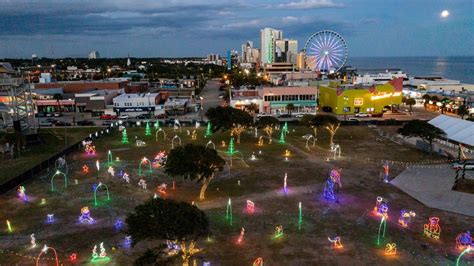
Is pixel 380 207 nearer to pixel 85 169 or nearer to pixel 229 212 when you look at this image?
pixel 229 212

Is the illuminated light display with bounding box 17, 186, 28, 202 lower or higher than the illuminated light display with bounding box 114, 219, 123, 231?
higher

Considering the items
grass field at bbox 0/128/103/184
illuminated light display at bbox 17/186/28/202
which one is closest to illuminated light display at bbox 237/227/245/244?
illuminated light display at bbox 17/186/28/202

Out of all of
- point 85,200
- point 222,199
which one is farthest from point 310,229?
point 85,200

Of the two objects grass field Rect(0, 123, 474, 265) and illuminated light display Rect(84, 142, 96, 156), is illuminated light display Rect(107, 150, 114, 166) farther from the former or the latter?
illuminated light display Rect(84, 142, 96, 156)

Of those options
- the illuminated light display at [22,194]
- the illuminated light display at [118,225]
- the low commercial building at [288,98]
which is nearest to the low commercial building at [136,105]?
the low commercial building at [288,98]

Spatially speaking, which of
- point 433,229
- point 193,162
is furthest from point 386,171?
point 193,162

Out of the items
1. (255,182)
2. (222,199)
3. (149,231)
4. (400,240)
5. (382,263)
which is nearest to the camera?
(149,231)

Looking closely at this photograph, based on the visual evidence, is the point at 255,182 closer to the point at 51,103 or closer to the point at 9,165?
the point at 9,165
